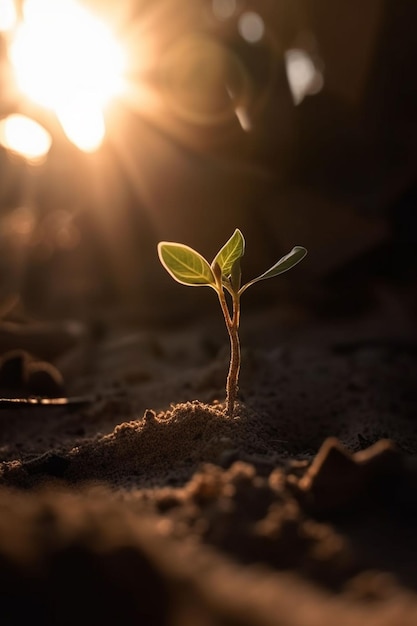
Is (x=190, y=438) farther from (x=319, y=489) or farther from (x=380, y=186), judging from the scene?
(x=380, y=186)

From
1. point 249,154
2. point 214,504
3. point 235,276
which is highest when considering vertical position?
point 249,154

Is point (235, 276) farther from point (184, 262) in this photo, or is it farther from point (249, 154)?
point (249, 154)

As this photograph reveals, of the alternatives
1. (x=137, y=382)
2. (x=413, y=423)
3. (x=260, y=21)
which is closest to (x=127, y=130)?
(x=260, y=21)

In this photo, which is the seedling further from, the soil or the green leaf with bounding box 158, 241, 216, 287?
the soil

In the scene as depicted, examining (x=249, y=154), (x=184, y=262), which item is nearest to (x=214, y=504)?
(x=184, y=262)

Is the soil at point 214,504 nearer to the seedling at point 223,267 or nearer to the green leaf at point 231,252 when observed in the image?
the seedling at point 223,267

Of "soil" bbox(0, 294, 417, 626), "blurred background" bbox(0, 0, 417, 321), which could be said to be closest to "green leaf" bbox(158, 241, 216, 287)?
"soil" bbox(0, 294, 417, 626)
